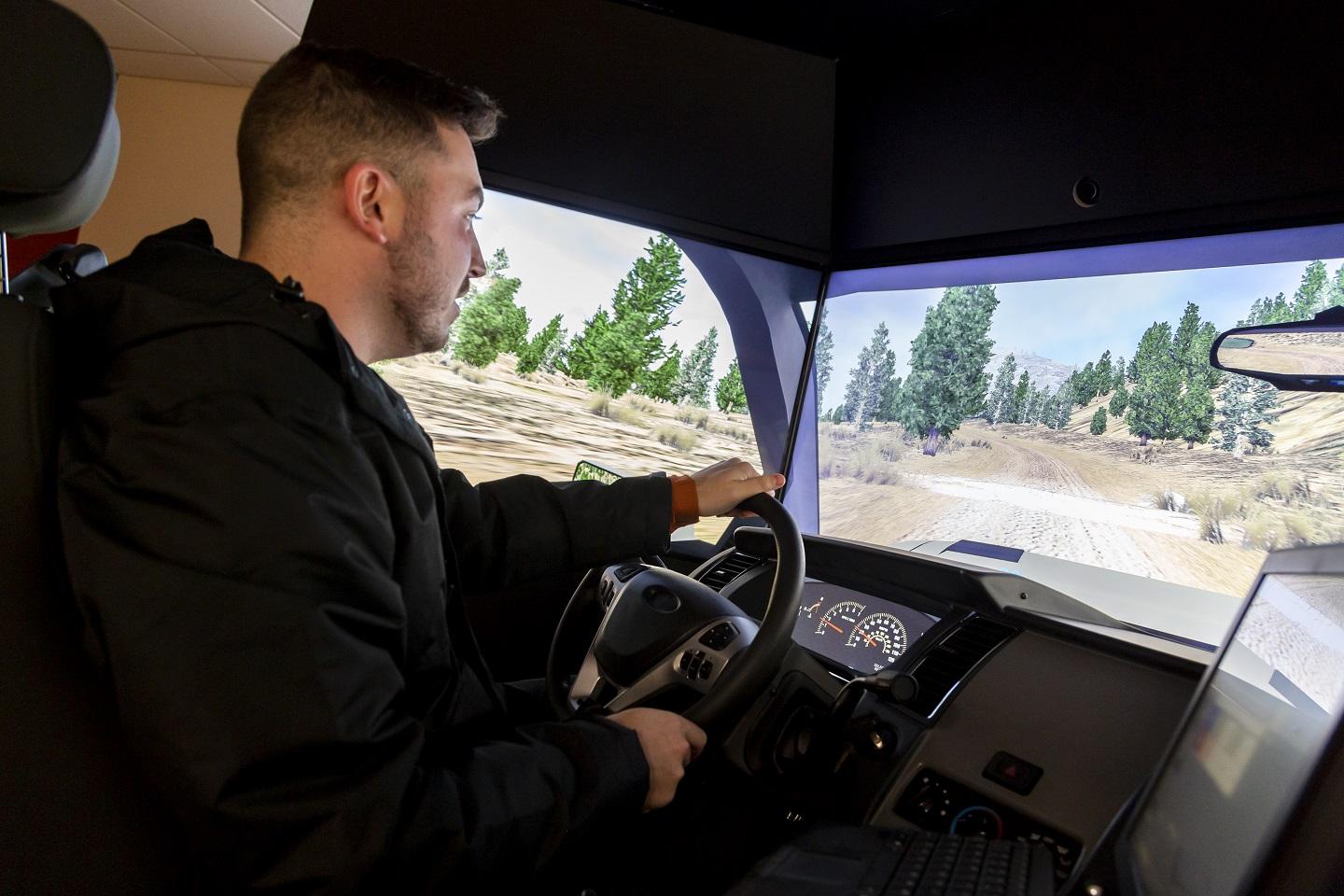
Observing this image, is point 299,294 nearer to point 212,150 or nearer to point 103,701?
point 103,701

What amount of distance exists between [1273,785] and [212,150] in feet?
24.7

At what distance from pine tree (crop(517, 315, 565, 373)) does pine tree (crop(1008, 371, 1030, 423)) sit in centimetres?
158

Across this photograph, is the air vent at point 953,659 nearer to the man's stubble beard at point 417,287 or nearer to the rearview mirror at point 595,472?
the rearview mirror at point 595,472

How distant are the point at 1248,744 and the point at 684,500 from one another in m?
0.93

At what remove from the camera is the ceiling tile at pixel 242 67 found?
542 centimetres

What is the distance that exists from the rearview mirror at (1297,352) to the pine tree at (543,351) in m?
2.13

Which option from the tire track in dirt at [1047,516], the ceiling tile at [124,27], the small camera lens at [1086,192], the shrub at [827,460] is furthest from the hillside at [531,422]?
the ceiling tile at [124,27]

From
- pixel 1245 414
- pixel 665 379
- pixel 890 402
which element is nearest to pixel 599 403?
pixel 665 379

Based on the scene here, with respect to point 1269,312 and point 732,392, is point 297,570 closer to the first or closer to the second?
point 1269,312

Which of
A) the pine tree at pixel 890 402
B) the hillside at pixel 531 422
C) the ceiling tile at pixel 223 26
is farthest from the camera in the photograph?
the ceiling tile at pixel 223 26

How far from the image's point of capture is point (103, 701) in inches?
29.7

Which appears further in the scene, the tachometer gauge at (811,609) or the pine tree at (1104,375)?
the pine tree at (1104,375)

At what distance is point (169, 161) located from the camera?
6527mm

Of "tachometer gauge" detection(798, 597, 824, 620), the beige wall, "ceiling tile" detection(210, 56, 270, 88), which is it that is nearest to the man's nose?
"tachometer gauge" detection(798, 597, 824, 620)
